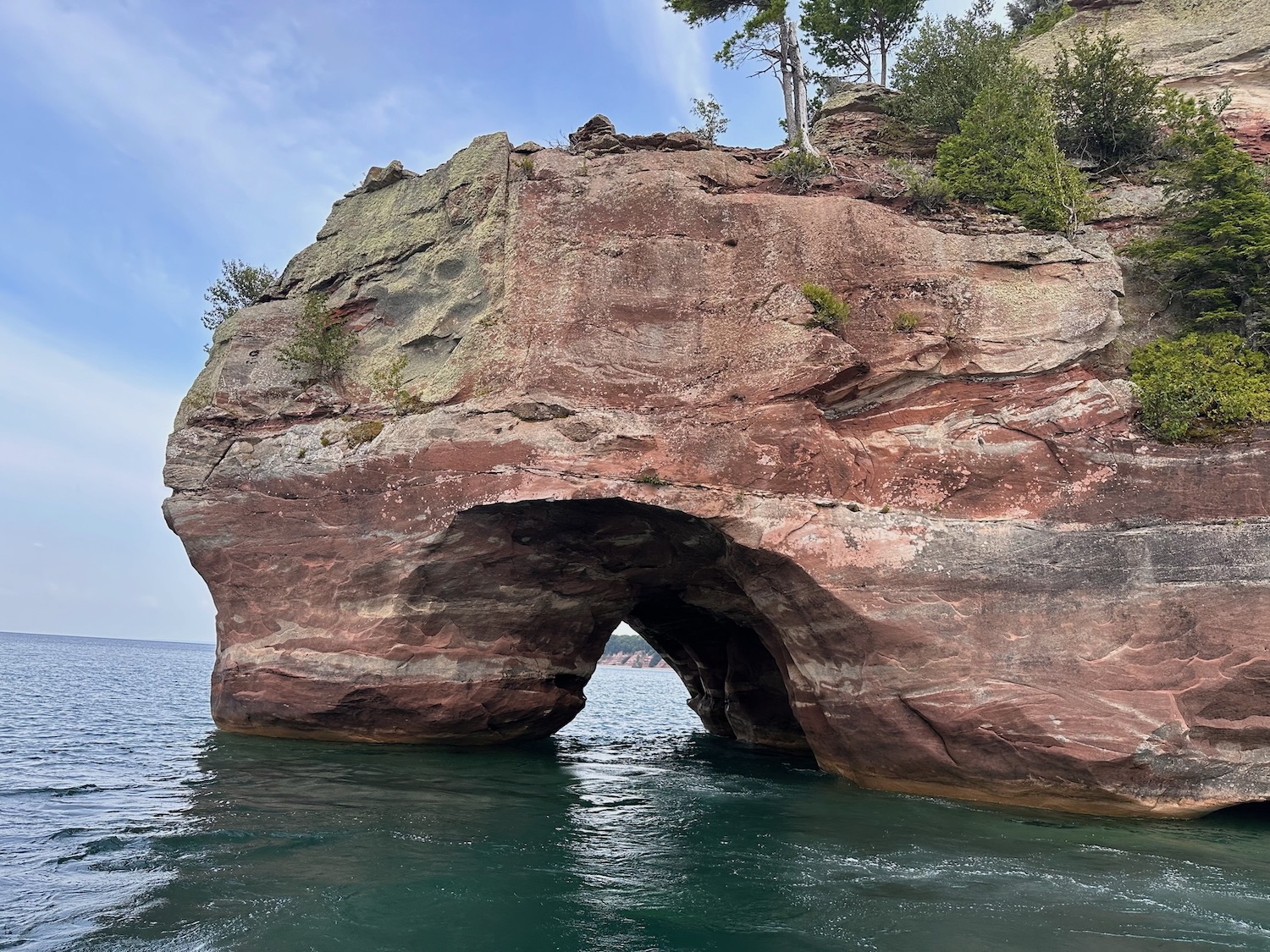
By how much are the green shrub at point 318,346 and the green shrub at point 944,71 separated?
15.3m

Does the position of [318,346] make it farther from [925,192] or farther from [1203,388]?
[1203,388]

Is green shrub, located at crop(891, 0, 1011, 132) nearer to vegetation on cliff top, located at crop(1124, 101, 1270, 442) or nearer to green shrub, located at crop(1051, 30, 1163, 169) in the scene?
green shrub, located at crop(1051, 30, 1163, 169)

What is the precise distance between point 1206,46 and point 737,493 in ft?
60.2

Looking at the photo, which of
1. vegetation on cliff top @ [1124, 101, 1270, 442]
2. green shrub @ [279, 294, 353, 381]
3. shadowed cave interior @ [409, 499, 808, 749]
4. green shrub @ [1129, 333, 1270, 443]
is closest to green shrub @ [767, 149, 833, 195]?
vegetation on cliff top @ [1124, 101, 1270, 442]

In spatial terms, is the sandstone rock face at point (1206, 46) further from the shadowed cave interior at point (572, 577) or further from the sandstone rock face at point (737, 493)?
the shadowed cave interior at point (572, 577)

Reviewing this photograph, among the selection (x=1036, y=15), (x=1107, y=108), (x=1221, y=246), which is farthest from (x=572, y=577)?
(x=1036, y=15)

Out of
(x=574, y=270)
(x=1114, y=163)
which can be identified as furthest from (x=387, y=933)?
(x=1114, y=163)

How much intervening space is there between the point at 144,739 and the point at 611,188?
53.2 feet

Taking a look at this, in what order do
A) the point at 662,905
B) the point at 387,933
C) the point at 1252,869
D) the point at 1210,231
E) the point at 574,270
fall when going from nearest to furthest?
the point at 387,933
the point at 662,905
the point at 1252,869
the point at 1210,231
the point at 574,270

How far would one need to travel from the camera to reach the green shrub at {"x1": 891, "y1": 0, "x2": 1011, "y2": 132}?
20.7m

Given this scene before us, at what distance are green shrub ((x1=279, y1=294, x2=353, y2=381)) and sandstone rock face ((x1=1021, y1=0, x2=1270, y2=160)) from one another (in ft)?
61.2

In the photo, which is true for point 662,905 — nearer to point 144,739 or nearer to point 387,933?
point 387,933

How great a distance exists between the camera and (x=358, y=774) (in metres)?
13.7

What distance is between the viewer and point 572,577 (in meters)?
17.0
